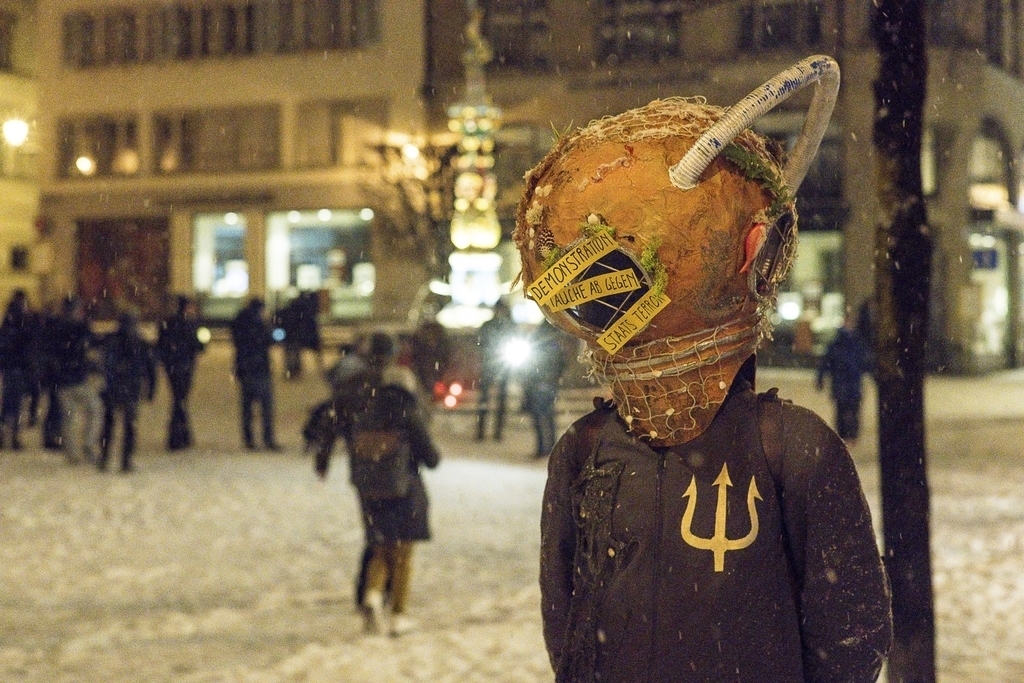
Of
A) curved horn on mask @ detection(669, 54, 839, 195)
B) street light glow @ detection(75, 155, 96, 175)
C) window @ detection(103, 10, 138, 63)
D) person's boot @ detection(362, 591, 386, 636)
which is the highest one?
window @ detection(103, 10, 138, 63)

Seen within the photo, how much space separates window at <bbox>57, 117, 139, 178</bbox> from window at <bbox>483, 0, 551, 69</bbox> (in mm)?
13201

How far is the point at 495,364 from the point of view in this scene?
15445mm

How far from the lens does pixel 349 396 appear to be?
6688 millimetres

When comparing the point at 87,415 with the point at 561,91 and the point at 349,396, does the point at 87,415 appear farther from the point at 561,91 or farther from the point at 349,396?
the point at 561,91

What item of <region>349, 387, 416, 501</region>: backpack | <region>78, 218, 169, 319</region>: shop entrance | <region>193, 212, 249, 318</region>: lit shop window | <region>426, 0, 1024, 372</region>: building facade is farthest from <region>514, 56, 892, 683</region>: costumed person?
<region>78, 218, 169, 319</region>: shop entrance

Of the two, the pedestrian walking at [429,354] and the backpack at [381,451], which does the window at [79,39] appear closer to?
the pedestrian walking at [429,354]

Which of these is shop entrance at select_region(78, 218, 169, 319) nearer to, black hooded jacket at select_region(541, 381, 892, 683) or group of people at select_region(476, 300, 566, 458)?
group of people at select_region(476, 300, 566, 458)

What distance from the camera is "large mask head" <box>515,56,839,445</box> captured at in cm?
230

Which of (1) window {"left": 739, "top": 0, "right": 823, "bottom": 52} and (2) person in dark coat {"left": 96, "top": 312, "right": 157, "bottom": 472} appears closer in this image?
(2) person in dark coat {"left": 96, "top": 312, "right": 157, "bottom": 472}

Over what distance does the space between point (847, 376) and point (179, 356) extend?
7699mm

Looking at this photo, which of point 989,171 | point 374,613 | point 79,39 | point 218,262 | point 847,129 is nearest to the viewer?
point 374,613

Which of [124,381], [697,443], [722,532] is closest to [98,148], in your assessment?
[124,381]

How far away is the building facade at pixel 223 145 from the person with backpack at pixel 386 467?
97.7 ft

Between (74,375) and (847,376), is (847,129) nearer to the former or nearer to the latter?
(847,376)
